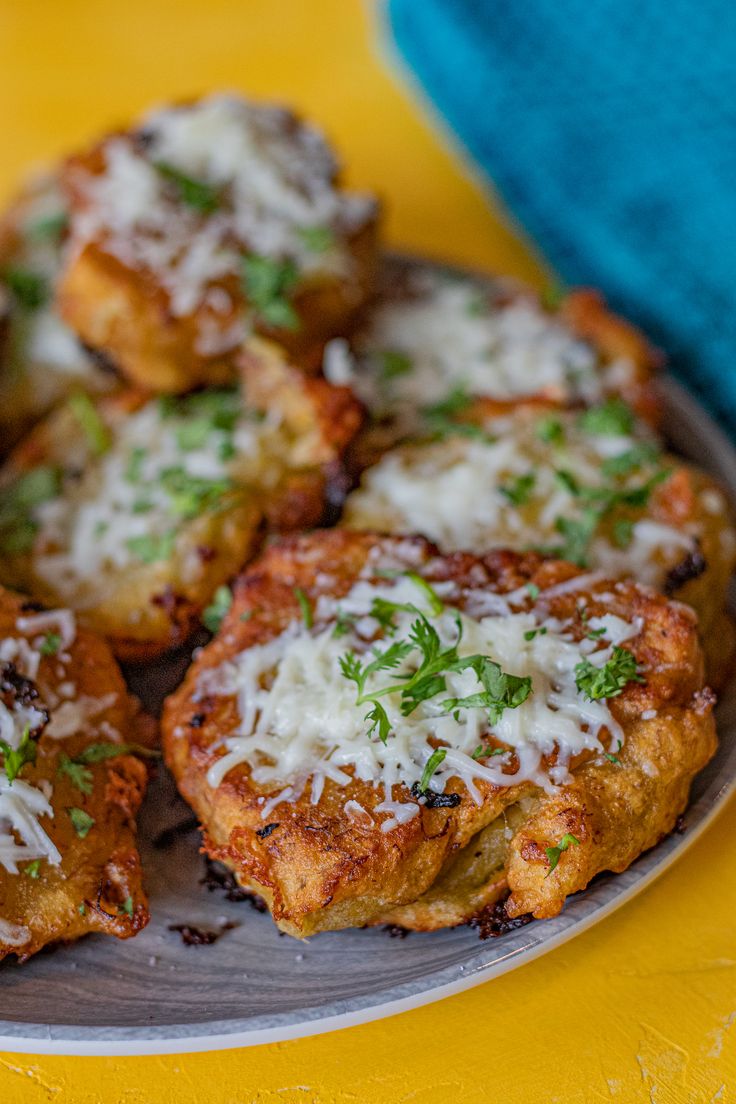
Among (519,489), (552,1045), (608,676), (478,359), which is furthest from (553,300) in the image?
(552,1045)

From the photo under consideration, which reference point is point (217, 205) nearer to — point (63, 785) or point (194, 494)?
point (194, 494)

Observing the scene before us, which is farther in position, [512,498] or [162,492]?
[162,492]

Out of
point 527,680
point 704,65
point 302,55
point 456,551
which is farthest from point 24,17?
point 527,680

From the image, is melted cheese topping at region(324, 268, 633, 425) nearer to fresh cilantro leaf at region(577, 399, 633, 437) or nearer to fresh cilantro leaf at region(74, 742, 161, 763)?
fresh cilantro leaf at region(577, 399, 633, 437)

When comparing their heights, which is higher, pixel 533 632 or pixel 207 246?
pixel 207 246

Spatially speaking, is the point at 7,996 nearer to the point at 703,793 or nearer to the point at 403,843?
the point at 403,843

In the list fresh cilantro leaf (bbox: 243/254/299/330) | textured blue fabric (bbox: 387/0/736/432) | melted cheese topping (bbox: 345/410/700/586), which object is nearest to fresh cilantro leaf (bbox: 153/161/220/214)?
fresh cilantro leaf (bbox: 243/254/299/330)
